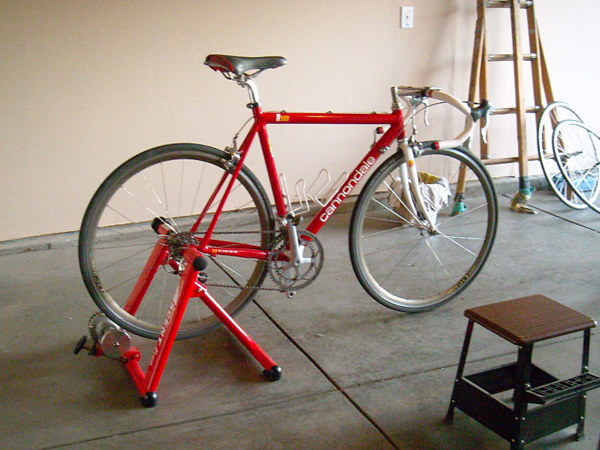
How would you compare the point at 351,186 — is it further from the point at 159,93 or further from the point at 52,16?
the point at 52,16

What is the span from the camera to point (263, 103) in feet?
12.6

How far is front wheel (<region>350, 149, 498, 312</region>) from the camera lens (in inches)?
110

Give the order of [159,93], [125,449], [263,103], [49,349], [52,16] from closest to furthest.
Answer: [125,449]
[49,349]
[52,16]
[159,93]
[263,103]

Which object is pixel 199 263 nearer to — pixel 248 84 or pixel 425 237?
pixel 248 84

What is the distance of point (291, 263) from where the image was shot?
2609mm

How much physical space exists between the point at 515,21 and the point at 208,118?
1.86 metres

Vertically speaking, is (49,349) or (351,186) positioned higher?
(351,186)

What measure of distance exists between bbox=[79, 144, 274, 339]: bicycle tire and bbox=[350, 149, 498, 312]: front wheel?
501mm

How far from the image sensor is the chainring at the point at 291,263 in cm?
262

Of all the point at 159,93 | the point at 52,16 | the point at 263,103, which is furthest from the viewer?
the point at 263,103

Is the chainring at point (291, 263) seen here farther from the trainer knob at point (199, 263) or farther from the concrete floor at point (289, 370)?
the trainer knob at point (199, 263)

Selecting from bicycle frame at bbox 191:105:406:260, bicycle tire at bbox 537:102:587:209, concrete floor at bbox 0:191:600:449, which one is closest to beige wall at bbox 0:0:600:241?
concrete floor at bbox 0:191:600:449

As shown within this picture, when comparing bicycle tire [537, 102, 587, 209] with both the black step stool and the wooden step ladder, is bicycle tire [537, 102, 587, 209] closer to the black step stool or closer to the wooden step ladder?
the wooden step ladder

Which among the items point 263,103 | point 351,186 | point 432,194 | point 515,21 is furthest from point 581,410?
point 515,21
